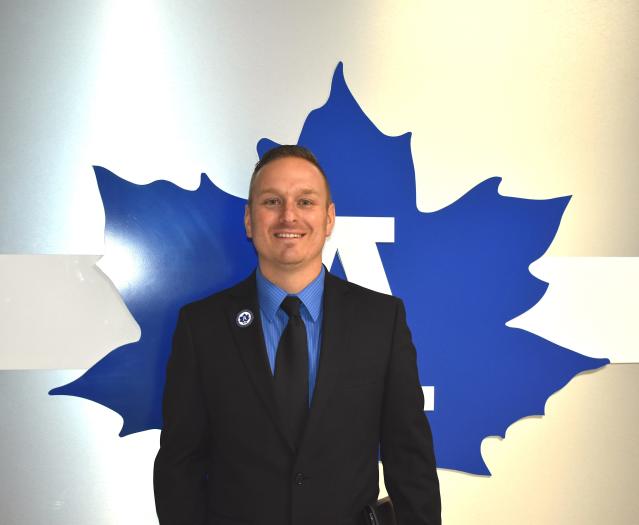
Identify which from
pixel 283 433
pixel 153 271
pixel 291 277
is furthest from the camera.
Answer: pixel 153 271

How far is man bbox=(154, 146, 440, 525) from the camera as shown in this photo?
1084 millimetres

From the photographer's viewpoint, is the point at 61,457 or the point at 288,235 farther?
the point at 61,457

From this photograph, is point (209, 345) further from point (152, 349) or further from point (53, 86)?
point (53, 86)

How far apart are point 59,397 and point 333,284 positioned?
A: 0.79m

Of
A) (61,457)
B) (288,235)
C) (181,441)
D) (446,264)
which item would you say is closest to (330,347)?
(288,235)

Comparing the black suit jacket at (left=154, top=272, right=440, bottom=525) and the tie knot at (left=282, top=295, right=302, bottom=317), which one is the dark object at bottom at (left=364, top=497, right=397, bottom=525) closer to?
the black suit jacket at (left=154, top=272, right=440, bottom=525)

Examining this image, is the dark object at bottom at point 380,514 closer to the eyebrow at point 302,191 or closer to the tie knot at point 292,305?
the tie knot at point 292,305

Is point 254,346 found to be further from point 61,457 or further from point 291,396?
point 61,457

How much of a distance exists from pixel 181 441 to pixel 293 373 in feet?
0.88

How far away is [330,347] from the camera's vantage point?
3.64 ft

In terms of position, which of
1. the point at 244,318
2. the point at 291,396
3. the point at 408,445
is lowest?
the point at 408,445

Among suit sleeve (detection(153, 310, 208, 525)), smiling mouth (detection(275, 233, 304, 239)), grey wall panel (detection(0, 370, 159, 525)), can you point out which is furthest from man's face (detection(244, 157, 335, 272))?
grey wall panel (detection(0, 370, 159, 525))

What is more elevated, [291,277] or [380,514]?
[291,277]

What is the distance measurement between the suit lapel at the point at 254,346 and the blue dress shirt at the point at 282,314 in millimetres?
27
